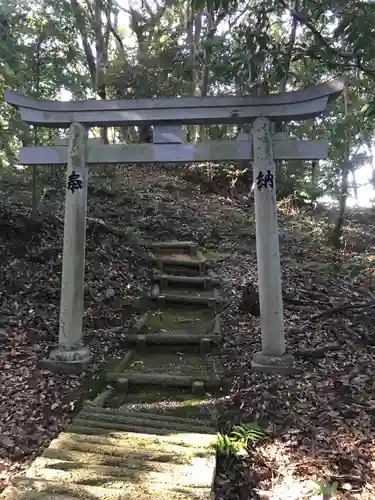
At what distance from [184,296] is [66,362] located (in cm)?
315

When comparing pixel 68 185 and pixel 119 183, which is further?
pixel 119 183

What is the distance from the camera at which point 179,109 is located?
561cm

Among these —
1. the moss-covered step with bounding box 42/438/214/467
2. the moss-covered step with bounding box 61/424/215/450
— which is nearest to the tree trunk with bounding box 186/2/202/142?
the moss-covered step with bounding box 61/424/215/450

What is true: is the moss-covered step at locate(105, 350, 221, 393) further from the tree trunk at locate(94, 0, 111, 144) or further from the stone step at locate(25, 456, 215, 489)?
the tree trunk at locate(94, 0, 111, 144)

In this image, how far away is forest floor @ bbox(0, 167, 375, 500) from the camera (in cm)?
373

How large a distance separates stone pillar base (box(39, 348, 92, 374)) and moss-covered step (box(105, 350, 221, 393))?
429 millimetres

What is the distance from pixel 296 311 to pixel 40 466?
16.5 feet

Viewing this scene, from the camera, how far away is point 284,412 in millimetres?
4445

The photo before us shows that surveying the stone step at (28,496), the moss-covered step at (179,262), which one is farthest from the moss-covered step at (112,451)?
the moss-covered step at (179,262)

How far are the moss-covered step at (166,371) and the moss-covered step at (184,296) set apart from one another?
184 cm

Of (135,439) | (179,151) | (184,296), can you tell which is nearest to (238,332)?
(184,296)

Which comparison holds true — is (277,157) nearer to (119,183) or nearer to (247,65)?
(247,65)

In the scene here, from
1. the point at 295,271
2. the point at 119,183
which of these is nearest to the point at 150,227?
the point at 119,183

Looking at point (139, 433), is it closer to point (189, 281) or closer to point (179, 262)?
point (189, 281)
